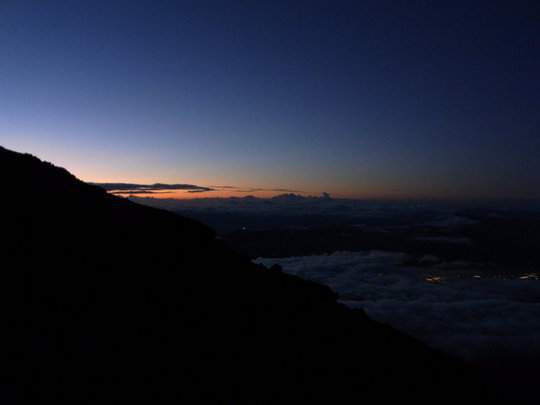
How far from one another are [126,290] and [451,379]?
4574cm

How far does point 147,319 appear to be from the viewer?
57.1 ft

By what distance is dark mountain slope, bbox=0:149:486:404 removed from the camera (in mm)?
13031

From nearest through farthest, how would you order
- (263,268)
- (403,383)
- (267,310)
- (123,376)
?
(123,376), (267,310), (403,383), (263,268)

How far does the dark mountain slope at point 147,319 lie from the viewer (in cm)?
1303

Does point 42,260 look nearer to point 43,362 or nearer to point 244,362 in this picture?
point 43,362

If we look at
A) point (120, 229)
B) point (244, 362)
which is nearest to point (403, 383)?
point (244, 362)

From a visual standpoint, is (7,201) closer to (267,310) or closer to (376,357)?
(267,310)

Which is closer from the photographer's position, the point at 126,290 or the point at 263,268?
the point at 126,290

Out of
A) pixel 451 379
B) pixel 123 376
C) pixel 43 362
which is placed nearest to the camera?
pixel 43 362

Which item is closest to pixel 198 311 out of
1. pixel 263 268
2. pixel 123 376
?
pixel 123 376

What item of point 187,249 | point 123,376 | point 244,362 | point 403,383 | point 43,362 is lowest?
point 403,383

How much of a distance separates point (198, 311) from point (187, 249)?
9146 mm

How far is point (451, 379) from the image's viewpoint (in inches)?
1671

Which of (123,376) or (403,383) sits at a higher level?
(123,376)
